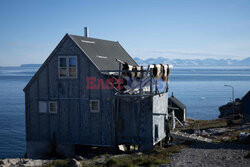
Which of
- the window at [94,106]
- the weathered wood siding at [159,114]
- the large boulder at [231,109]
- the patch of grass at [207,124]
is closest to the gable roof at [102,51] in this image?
the window at [94,106]

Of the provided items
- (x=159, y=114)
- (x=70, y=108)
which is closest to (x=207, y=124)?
(x=159, y=114)

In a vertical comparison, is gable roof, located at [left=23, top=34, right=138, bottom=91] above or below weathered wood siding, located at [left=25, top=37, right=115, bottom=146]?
above

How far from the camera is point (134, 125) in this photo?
26016 mm

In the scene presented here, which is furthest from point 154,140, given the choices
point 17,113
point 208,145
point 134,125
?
point 17,113

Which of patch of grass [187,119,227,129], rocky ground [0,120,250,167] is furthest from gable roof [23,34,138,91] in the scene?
patch of grass [187,119,227,129]

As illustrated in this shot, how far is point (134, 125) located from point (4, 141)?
85.8ft

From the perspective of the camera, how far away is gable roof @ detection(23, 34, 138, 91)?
2716cm

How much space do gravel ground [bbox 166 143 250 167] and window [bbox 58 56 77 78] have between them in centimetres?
1111

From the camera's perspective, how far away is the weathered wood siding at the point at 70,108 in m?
26.4

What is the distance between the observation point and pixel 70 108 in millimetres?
27344

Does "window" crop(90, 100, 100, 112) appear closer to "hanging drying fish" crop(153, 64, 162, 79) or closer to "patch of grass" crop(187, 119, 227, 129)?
"hanging drying fish" crop(153, 64, 162, 79)

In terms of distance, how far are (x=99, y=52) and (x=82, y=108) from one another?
5826 millimetres

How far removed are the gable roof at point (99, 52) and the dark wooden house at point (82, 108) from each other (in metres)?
0.09

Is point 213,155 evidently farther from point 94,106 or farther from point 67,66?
point 67,66
